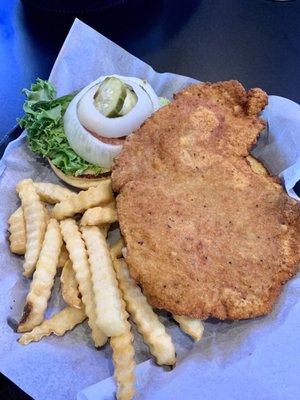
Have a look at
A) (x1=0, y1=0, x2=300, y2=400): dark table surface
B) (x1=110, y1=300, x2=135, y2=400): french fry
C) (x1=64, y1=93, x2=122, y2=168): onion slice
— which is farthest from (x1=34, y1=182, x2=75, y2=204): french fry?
(x1=0, y1=0, x2=300, y2=400): dark table surface

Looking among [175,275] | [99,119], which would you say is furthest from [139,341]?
[99,119]

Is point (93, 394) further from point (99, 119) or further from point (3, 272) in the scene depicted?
point (99, 119)

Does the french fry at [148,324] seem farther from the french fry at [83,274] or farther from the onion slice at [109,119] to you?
the onion slice at [109,119]

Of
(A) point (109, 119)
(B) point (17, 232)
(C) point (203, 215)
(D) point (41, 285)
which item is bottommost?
(B) point (17, 232)

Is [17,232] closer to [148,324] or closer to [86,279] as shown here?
[86,279]

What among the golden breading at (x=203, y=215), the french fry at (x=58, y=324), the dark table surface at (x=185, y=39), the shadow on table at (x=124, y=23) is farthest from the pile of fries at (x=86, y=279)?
the shadow on table at (x=124, y=23)

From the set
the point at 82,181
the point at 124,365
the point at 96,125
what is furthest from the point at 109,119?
the point at 124,365

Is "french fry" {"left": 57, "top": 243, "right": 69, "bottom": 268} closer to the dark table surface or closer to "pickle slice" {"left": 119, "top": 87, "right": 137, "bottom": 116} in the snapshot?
"pickle slice" {"left": 119, "top": 87, "right": 137, "bottom": 116}
